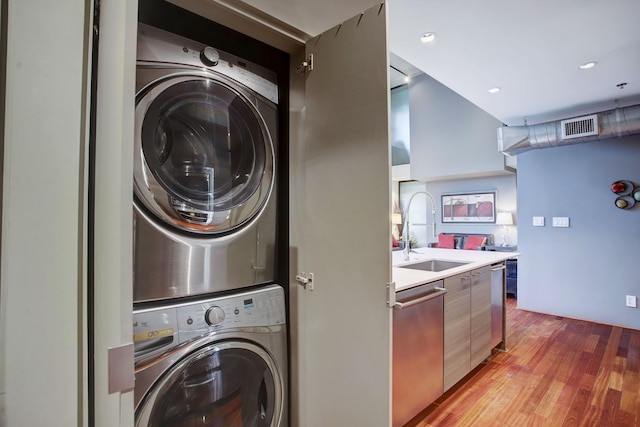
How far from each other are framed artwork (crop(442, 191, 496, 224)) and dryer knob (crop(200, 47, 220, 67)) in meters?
6.85

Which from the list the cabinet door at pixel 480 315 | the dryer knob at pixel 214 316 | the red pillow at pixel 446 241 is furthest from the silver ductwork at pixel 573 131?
the dryer knob at pixel 214 316

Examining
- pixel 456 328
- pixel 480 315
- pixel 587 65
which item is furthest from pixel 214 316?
pixel 587 65

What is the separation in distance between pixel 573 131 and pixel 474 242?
356 centimetres

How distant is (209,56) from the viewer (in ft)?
3.79

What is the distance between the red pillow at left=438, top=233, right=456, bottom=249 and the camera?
22.1 feet

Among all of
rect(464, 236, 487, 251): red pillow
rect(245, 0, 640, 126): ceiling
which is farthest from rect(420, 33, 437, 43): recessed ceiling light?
rect(464, 236, 487, 251): red pillow

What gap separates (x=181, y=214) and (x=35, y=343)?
699mm

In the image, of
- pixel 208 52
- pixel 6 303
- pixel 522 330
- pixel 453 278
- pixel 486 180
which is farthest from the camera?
pixel 486 180

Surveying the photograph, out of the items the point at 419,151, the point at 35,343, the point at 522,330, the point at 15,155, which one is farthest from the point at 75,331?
the point at 419,151

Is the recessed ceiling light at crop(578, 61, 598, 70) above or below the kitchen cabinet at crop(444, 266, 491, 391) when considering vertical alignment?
above

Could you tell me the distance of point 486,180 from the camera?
6.70 m

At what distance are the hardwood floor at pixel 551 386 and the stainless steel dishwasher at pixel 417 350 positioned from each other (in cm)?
27

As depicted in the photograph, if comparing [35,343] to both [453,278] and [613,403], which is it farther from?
[613,403]

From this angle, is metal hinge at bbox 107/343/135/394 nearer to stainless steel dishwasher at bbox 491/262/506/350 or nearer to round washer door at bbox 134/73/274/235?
round washer door at bbox 134/73/274/235
